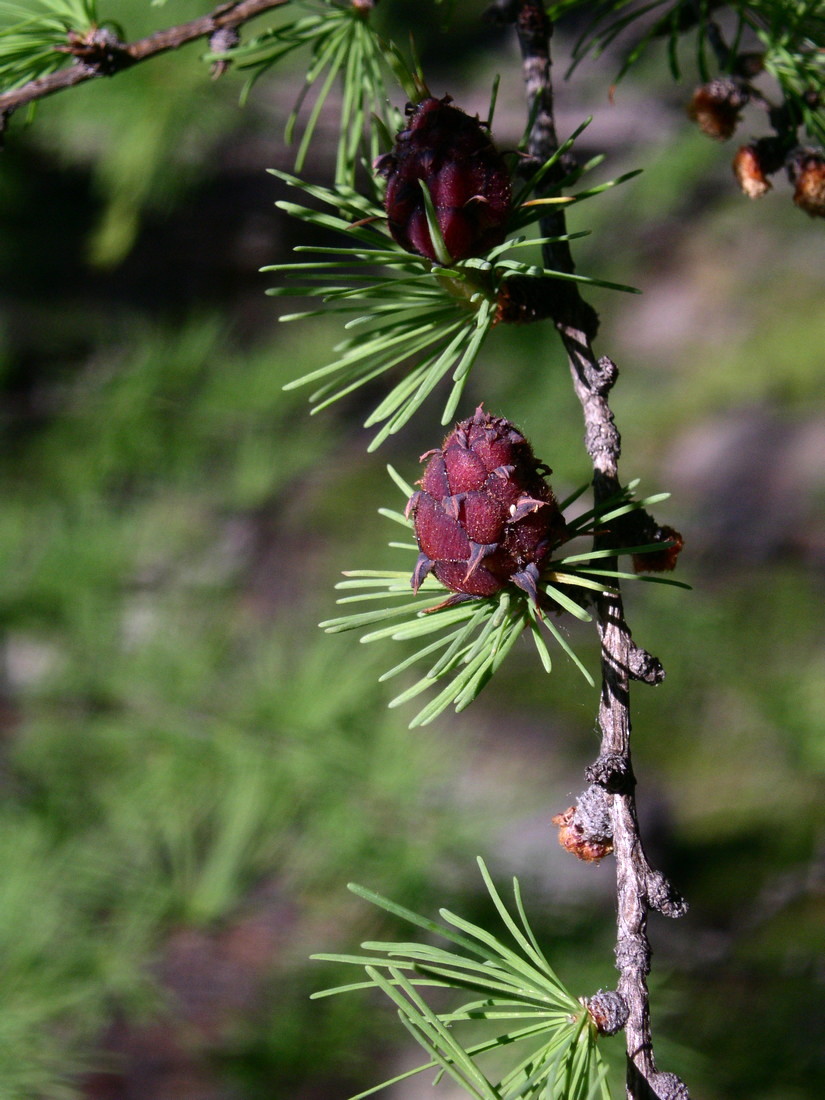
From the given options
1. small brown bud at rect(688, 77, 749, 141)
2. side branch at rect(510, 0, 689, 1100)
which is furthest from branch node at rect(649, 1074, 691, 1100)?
small brown bud at rect(688, 77, 749, 141)

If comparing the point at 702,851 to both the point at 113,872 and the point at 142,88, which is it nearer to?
the point at 113,872

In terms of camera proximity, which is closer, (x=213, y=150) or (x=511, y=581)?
(x=511, y=581)

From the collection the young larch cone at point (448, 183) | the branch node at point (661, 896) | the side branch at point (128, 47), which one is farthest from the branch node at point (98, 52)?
the branch node at point (661, 896)

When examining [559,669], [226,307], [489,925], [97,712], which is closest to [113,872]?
[97,712]

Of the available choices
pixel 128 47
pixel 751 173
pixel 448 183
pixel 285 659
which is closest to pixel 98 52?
pixel 128 47

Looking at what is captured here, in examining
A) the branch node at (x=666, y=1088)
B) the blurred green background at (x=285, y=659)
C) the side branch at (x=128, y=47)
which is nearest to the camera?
the branch node at (x=666, y=1088)

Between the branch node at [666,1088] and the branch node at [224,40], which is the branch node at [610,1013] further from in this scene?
the branch node at [224,40]
